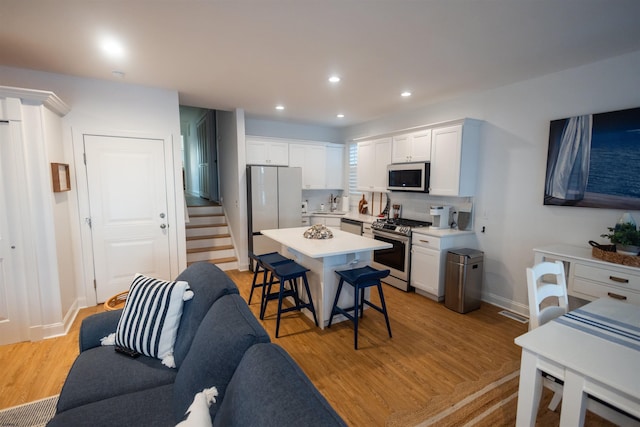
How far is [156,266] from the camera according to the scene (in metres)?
3.88

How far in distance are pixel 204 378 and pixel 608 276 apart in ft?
9.91

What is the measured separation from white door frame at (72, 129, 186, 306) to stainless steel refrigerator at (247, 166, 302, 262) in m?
1.12

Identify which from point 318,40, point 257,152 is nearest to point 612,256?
point 318,40

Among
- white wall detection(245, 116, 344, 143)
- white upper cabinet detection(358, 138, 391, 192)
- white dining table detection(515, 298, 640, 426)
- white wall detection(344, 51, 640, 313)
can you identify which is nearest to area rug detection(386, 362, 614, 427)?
white dining table detection(515, 298, 640, 426)

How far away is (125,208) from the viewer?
3.65m

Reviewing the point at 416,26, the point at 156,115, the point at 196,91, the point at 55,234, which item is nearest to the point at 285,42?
the point at 416,26

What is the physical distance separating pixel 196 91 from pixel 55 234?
2.17 meters

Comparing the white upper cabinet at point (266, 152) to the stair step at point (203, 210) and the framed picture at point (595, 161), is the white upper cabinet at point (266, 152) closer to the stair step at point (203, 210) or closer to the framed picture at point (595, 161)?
the stair step at point (203, 210)

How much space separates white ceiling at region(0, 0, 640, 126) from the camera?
192cm

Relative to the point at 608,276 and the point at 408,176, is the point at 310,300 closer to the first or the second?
the point at 408,176

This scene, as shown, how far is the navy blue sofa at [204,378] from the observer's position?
88cm

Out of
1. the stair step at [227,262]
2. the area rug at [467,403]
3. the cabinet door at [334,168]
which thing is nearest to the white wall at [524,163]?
the area rug at [467,403]

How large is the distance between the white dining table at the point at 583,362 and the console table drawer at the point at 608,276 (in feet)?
2.70

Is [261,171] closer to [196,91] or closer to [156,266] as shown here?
[196,91]
